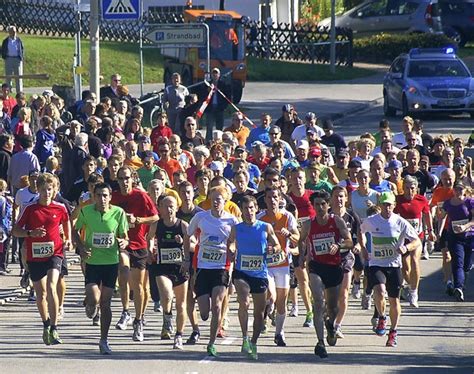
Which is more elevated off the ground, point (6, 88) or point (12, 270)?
point (6, 88)

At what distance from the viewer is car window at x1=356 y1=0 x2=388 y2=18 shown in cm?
5709

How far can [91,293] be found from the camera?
50.9 ft

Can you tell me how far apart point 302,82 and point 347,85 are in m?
1.71

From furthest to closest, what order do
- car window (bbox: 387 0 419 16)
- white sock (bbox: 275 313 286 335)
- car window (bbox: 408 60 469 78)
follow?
1. car window (bbox: 387 0 419 16)
2. car window (bbox: 408 60 469 78)
3. white sock (bbox: 275 313 286 335)

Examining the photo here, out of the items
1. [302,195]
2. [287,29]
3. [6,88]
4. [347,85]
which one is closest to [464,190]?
[302,195]

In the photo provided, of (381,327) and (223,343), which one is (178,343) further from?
(381,327)

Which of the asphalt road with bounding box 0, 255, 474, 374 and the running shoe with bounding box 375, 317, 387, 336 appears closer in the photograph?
the asphalt road with bounding box 0, 255, 474, 374

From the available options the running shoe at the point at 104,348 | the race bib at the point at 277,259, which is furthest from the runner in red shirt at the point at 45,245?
the race bib at the point at 277,259

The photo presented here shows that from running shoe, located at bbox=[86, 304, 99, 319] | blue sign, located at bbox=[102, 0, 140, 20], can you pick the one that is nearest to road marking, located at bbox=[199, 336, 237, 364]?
running shoe, located at bbox=[86, 304, 99, 319]

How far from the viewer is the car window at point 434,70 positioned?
36.3m

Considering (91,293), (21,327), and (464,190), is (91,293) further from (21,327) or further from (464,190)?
(464,190)

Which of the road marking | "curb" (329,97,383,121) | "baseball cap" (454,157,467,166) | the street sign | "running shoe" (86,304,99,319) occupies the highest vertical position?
the street sign

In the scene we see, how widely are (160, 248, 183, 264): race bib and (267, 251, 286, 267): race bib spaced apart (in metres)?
0.92

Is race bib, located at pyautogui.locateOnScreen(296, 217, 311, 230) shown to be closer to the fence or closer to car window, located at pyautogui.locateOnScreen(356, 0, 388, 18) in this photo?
the fence
